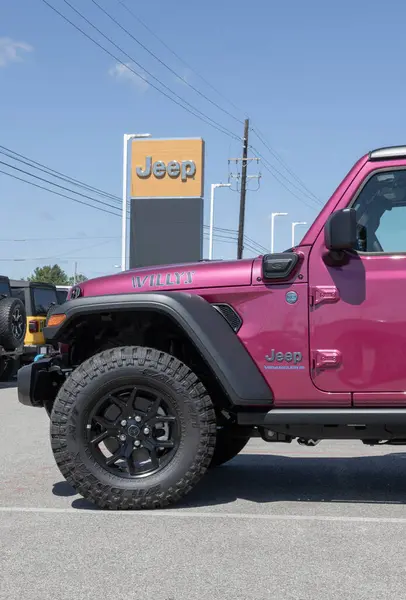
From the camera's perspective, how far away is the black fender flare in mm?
4664

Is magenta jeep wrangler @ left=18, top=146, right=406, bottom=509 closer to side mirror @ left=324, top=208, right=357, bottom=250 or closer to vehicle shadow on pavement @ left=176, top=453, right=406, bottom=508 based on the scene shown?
side mirror @ left=324, top=208, right=357, bottom=250

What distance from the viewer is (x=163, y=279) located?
498 centimetres

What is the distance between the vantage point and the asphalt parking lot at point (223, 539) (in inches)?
134

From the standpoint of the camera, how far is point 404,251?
474cm

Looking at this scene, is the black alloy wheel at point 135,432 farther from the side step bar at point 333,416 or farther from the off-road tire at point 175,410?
the side step bar at point 333,416

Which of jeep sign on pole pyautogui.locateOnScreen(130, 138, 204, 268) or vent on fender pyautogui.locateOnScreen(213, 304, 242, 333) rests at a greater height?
jeep sign on pole pyautogui.locateOnScreen(130, 138, 204, 268)

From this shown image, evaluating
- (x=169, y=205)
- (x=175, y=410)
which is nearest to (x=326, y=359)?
(x=175, y=410)

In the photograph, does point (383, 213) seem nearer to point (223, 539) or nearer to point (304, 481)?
point (304, 481)

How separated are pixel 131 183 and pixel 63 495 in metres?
32.5

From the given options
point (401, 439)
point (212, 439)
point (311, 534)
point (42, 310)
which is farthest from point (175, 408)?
point (42, 310)

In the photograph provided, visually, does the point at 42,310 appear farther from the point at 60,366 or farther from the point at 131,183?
the point at 131,183

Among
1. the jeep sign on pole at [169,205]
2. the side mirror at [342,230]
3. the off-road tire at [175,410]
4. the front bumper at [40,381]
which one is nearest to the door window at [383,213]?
the side mirror at [342,230]

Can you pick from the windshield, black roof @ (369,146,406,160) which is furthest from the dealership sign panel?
black roof @ (369,146,406,160)

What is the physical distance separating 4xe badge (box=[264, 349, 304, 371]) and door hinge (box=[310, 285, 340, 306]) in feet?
1.13
